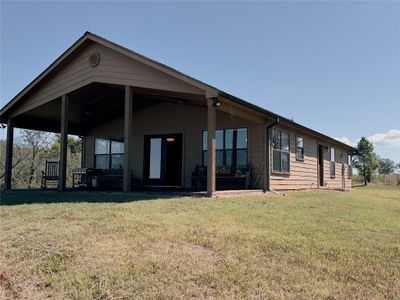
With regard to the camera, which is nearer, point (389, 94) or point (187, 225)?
point (187, 225)

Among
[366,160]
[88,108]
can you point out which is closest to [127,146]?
[88,108]

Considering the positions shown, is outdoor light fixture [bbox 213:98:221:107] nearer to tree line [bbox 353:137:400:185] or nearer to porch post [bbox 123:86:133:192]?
porch post [bbox 123:86:133:192]

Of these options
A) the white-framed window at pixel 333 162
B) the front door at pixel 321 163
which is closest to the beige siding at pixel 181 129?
the front door at pixel 321 163

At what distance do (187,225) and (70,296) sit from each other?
214 centimetres

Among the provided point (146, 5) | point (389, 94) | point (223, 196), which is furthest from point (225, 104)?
point (389, 94)

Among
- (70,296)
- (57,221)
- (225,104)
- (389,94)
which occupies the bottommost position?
(70,296)

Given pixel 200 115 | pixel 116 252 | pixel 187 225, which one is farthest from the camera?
pixel 200 115

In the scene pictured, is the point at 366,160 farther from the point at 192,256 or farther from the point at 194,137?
the point at 192,256

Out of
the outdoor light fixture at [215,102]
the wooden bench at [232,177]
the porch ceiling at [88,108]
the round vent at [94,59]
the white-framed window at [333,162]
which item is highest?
the round vent at [94,59]

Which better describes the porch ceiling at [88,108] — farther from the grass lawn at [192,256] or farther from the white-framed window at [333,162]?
the white-framed window at [333,162]

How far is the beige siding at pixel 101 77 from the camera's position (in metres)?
9.04

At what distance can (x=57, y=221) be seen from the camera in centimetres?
527

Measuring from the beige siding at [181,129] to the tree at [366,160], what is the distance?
24771 millimetres

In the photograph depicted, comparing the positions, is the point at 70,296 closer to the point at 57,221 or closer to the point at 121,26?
the point at 57,221
